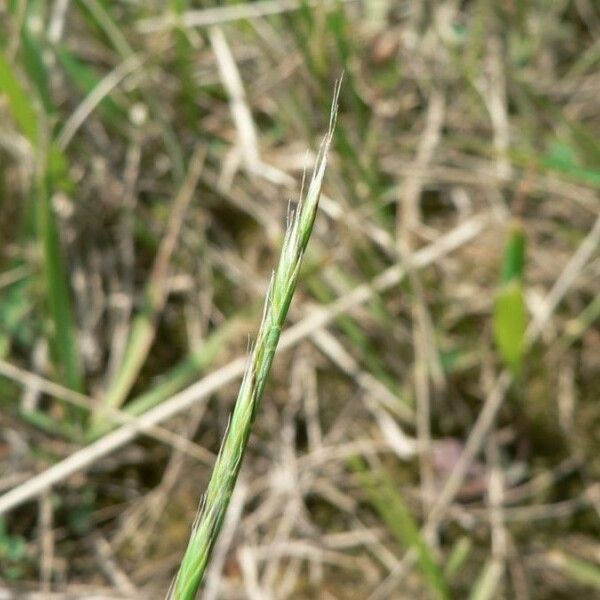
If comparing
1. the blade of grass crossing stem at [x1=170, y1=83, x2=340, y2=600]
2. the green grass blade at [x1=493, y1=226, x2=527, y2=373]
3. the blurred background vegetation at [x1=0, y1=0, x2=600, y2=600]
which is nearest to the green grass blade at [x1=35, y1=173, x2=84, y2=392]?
the blurred background vegetation at [x1=0, y1=0, x2=600, y2=600]

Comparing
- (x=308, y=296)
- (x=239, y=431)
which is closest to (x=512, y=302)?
(x=308, y=296)

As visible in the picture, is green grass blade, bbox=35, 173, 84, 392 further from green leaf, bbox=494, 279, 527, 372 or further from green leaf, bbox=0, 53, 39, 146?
green leaf, bbox=494, 279, 527, 372

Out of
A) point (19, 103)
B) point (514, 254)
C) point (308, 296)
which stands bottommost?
point (308, 296)

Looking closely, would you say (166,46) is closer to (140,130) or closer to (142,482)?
(140,130)

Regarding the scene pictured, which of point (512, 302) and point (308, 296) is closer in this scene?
point (512, 302)

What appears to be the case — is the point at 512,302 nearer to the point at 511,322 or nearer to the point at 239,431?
the point at 511,322

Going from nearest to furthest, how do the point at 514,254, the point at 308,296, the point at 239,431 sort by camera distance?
the point at 239,431 < the point at 514,254 < the point at 308,296
